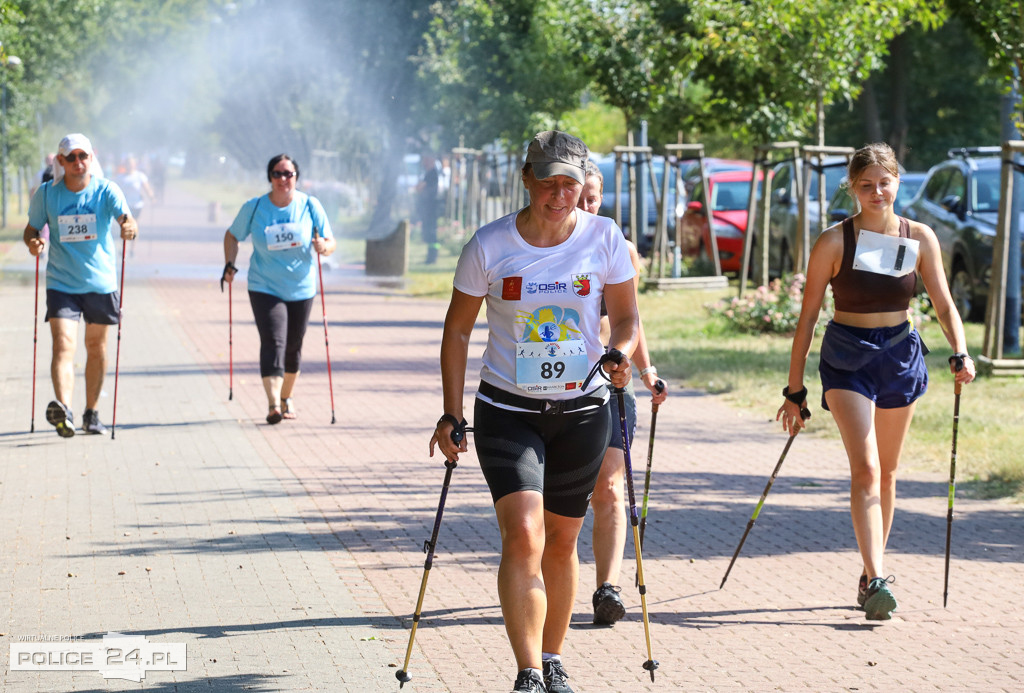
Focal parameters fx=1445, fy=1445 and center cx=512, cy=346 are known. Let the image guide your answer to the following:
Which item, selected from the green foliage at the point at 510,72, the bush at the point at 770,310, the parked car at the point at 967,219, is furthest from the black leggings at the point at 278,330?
the green foliage at the point at 510,72

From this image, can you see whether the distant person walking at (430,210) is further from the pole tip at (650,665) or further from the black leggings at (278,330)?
the pole tip at (650,665)

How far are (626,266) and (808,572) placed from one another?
250 centimetres

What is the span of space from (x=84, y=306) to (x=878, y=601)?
19.6 feet

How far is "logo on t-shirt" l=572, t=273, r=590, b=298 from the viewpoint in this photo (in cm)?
461

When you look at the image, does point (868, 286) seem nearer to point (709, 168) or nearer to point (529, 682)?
point (529, 682)

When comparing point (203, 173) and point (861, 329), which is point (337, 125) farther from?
point (203, 173)

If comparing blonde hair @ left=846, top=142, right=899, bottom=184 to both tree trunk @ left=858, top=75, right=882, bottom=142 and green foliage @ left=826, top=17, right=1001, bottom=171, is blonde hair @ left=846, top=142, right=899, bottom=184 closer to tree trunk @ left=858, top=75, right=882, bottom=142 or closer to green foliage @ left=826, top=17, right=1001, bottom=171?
tree trunk @ left=858, top=75, right=882, bottom=142

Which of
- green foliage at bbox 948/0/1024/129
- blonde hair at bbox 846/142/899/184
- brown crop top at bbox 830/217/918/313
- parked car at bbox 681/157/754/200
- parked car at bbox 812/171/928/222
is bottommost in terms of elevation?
brown crop top at bbox 830/217/918/313

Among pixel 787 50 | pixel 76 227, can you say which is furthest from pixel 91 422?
pixel 787 50

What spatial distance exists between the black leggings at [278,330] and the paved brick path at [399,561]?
1.58 ft

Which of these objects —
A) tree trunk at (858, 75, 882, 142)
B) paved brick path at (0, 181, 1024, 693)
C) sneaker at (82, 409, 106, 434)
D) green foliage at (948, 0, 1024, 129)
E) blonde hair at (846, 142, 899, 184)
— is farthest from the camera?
tree trunk at (858, 75, 882, 142)

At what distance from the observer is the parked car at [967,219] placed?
16.2m

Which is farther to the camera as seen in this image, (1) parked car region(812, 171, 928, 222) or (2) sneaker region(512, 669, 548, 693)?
(1) parked car region(812, 171, 928, 222)

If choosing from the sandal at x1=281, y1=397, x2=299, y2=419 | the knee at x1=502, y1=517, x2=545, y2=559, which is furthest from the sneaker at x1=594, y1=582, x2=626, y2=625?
the sandal at x1=281, y1=397, x2=299, y2=419
